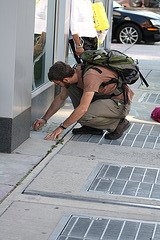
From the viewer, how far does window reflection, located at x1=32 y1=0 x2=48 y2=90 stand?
6.45 meters

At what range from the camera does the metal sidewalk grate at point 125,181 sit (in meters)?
4.32

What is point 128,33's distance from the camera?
16.8 metres

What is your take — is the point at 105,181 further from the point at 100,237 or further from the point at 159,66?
the point at 159,66

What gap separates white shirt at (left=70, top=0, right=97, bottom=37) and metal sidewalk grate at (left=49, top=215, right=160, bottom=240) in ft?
13.8

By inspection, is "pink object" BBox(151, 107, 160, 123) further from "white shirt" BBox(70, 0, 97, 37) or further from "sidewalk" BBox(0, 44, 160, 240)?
"white shirt" BBox(70, 0, 97, 37)

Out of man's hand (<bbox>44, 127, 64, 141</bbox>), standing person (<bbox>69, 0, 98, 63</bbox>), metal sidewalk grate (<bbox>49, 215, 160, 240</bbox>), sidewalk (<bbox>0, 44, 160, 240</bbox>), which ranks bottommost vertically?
metal sidewalk grate (<bbox>49, 215, 160, 240</bbox>)

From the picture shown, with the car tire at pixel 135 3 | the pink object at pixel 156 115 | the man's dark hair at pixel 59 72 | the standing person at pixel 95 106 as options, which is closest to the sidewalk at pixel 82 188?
the standing person at pixel 95 106

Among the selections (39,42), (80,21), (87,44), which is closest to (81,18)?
(80,21)

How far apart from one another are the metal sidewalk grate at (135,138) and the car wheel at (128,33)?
35.0 ft

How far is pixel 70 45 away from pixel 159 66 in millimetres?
4575

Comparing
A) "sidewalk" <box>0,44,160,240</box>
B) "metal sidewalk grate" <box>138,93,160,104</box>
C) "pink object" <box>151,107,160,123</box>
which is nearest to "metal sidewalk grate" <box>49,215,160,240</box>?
"sidewalk" <box>0,44,160,240</box>

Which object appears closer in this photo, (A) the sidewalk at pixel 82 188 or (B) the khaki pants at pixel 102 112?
(A) the sidewalk at pixel 82 188

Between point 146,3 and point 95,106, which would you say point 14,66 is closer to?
point 95,106

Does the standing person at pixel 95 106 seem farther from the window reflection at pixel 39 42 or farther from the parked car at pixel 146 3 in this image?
the parked car at pixel 146 3
